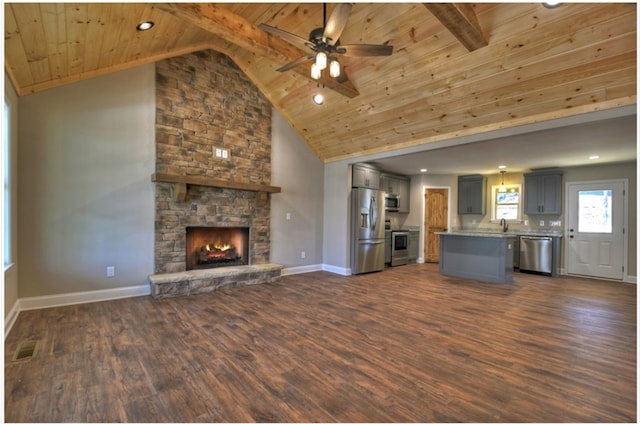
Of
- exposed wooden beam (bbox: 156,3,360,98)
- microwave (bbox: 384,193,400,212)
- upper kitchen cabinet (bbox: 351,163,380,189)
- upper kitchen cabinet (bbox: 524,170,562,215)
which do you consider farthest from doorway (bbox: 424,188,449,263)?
exposed wooden beam (bbox: 156,3,360,98)

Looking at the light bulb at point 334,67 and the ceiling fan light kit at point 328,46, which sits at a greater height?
the ceiling fan light kit at point 328,46

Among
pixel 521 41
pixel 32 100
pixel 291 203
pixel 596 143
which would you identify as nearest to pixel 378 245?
pixel 291 203

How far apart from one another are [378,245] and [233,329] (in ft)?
13.5

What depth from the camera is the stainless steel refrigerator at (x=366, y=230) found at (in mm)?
6285

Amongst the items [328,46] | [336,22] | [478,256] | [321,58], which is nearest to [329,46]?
[328,46]

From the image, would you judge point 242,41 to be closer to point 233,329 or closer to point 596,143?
point 233,329

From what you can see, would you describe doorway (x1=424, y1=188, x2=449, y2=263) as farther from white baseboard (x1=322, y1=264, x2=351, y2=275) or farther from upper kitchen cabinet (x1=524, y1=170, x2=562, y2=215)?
white baseboard (x1=322, y1=264, x2=351, y2=275)

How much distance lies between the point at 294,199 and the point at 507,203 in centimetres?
543

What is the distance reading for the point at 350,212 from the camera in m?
6.36

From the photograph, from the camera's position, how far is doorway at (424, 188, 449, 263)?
27.4ft

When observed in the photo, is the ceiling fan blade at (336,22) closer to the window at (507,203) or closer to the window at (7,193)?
the window at (7,193)

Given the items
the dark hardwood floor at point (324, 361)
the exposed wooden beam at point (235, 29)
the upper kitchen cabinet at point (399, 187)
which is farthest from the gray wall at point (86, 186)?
the upper kitchen cabinet at point (399, 187)

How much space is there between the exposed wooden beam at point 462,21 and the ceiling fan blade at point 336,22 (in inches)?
26.7

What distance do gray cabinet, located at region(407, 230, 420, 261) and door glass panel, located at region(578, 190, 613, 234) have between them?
3437mm
